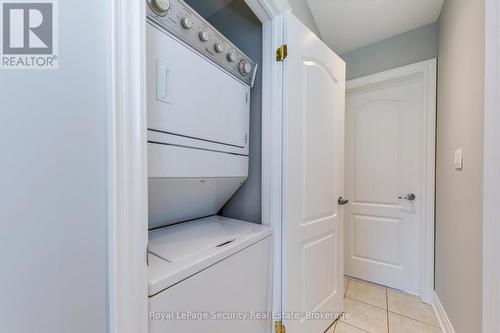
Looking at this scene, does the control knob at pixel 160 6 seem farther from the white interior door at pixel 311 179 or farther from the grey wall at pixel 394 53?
the grey wall at pixel 394 53

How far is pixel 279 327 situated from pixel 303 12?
2.28 meters

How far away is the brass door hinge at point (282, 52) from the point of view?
1.26m

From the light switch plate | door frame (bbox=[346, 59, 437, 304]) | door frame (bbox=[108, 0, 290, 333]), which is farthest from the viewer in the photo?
door frame (bbox=[346, 59, 437, 304])

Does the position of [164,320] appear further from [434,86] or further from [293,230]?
[434,86]

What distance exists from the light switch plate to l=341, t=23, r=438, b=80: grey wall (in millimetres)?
1098

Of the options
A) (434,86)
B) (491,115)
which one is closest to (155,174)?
(491,115)

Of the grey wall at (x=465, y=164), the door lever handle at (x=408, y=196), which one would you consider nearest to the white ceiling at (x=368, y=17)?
the grey wall at (x=465, y=164)

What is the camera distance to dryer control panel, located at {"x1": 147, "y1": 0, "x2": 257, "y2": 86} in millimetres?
766

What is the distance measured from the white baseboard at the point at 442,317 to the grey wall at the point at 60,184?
7.05 feet

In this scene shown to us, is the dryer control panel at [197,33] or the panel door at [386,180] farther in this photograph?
the panel door at [386,180]

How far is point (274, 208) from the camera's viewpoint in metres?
1.26

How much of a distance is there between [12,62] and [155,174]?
44cm

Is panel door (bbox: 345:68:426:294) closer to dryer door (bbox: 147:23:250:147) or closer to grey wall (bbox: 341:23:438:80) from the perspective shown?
grey wall (bbox: 341:23:438:80)

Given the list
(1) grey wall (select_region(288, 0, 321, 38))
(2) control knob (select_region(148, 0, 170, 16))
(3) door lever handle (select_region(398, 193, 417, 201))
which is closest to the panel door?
(3) door lever handle (select_region(398, 193, 417, 201))
